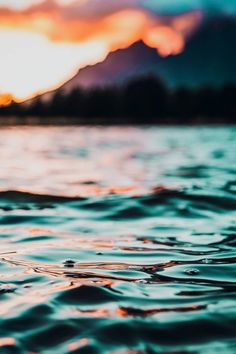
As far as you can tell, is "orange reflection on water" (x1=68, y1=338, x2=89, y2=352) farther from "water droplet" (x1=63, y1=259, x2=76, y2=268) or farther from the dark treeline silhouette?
the dark treeline silhouette

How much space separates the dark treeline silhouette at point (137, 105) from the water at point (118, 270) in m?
118

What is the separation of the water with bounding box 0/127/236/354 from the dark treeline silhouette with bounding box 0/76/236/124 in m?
118

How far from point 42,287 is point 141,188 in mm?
6359

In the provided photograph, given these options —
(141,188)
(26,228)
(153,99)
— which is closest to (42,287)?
(26,228)

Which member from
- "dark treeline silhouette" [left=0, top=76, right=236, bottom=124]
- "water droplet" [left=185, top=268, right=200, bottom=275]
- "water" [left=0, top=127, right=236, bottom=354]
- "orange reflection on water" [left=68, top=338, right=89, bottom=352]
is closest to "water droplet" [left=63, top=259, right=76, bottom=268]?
"water" [left=0, top=127, right=236, bottom=354]

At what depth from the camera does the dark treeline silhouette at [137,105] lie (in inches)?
5207

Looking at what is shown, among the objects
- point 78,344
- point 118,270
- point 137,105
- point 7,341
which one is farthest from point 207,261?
point 137,105

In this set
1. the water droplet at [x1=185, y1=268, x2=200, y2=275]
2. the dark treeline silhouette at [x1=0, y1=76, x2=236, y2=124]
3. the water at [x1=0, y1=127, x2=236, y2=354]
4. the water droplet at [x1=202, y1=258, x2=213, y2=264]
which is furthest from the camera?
the dark treeline silhouette at [x1=0, y1=76, x2=236, y2=124]

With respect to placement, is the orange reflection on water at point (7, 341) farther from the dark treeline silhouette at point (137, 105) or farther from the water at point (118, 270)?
the dark treeline silhouette at point (137, 105)

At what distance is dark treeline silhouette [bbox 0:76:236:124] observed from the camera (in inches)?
5207

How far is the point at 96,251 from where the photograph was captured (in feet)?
17.2

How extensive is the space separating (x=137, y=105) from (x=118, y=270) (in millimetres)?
135711

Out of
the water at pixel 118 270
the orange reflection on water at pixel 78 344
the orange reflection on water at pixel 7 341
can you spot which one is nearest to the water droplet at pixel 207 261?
the water at pixel 118 270

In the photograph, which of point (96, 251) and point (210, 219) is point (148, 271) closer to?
point (96, 251)
